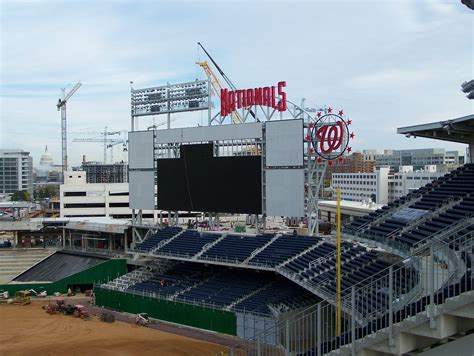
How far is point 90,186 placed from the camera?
68625mm

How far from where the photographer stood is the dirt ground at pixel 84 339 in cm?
2586

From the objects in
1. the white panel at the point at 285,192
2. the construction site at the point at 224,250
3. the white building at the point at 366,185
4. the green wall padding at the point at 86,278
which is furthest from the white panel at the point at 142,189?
the white building at the point at 366,185

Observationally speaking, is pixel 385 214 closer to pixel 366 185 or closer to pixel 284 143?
pixel 284 143

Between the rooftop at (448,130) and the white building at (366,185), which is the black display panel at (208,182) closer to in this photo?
the rooftop at (448,130)

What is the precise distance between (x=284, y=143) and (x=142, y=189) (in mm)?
13060

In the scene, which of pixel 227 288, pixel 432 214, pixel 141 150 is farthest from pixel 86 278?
pixel 432 214

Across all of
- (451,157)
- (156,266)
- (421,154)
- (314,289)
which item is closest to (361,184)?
(451,157)

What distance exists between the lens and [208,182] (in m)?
35.1

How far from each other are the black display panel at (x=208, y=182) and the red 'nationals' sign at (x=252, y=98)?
3.14 m

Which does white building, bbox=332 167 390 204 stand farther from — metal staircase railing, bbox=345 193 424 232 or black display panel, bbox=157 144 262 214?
metal staircase railing, bbox=345 193 424 232

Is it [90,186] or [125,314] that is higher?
[90,186]

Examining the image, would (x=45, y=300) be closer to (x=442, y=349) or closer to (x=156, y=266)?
(x=156, y=266)

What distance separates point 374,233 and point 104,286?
21944mm

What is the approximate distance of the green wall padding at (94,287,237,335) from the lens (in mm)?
28375
